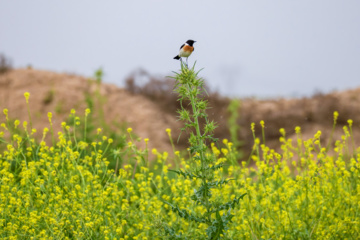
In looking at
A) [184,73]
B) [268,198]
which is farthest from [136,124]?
[184,73]

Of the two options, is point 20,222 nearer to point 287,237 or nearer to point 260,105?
point 287,237

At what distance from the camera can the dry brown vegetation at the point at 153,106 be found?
11.9m

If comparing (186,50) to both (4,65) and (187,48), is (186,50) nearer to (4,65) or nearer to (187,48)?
(187,48)

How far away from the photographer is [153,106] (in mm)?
13375

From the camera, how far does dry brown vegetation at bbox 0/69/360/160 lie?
11.9 m

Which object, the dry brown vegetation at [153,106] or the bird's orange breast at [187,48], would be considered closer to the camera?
the bird's orange breast at [187,48]

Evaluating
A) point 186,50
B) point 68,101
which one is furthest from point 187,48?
point 68,101

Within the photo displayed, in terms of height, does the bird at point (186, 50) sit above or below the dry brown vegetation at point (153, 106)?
above

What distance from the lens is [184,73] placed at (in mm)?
3334

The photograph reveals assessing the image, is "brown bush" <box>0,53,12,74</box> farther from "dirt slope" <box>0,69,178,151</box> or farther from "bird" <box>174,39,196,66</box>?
"bird" <box>174,39,196,66</box>

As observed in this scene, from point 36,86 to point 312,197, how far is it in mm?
10730

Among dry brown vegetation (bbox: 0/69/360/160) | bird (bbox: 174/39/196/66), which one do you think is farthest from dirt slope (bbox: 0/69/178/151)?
bird (bbox: 174/39/196/66)

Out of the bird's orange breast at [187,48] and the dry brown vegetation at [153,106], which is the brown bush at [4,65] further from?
the bird's orange breast at [187,48]

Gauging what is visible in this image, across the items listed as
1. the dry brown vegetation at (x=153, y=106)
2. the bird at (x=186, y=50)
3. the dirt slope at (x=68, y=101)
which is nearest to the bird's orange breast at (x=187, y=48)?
the bird at (x=186, y=50)
